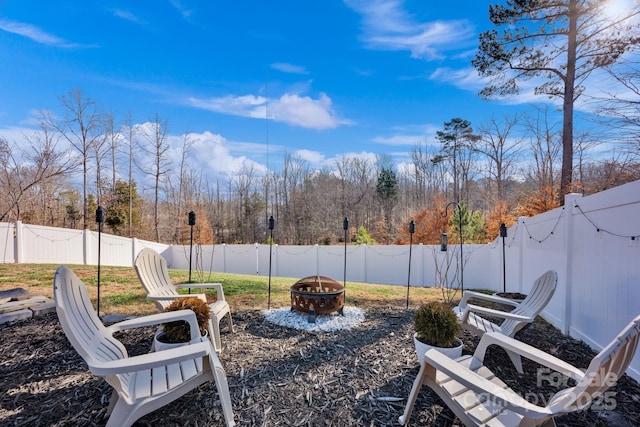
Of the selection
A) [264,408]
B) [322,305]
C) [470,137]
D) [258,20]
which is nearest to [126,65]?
[258,20]

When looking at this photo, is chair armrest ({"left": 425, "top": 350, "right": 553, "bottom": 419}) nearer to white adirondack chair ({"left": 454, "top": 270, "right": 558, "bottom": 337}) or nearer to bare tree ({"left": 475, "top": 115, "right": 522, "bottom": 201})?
white adirondack chair ({"left": 454, "top": 270, "right": 558, "bottom": 337})

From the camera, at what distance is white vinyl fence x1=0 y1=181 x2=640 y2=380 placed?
9.08ft

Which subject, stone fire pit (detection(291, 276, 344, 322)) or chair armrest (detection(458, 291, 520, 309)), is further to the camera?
stone fire pit (detection(291, 276, 344, 322))

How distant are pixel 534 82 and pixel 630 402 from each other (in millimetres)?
9455

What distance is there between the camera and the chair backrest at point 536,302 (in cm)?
291

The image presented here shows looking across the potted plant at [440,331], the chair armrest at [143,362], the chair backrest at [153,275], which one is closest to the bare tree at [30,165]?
the chair backrest at [153,275]

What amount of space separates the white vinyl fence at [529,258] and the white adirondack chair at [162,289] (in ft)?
8.95

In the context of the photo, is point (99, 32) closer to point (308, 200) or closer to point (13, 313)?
point (13, 313)

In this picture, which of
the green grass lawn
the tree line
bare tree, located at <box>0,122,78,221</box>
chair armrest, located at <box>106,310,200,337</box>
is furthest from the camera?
bare tree, located at <box>0,122,78,221</box>

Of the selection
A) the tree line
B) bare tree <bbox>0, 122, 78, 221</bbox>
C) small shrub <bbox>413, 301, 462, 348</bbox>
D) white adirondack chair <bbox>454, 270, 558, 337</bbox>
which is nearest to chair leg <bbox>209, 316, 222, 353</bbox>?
small shrub <bbox>413, 301, 462, 348</bbox>

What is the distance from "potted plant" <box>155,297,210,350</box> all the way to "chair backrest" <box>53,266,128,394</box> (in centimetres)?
44

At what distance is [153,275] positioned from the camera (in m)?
3.65

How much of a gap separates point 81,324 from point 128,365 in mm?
593

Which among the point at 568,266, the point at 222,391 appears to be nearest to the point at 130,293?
the point at 222,391
